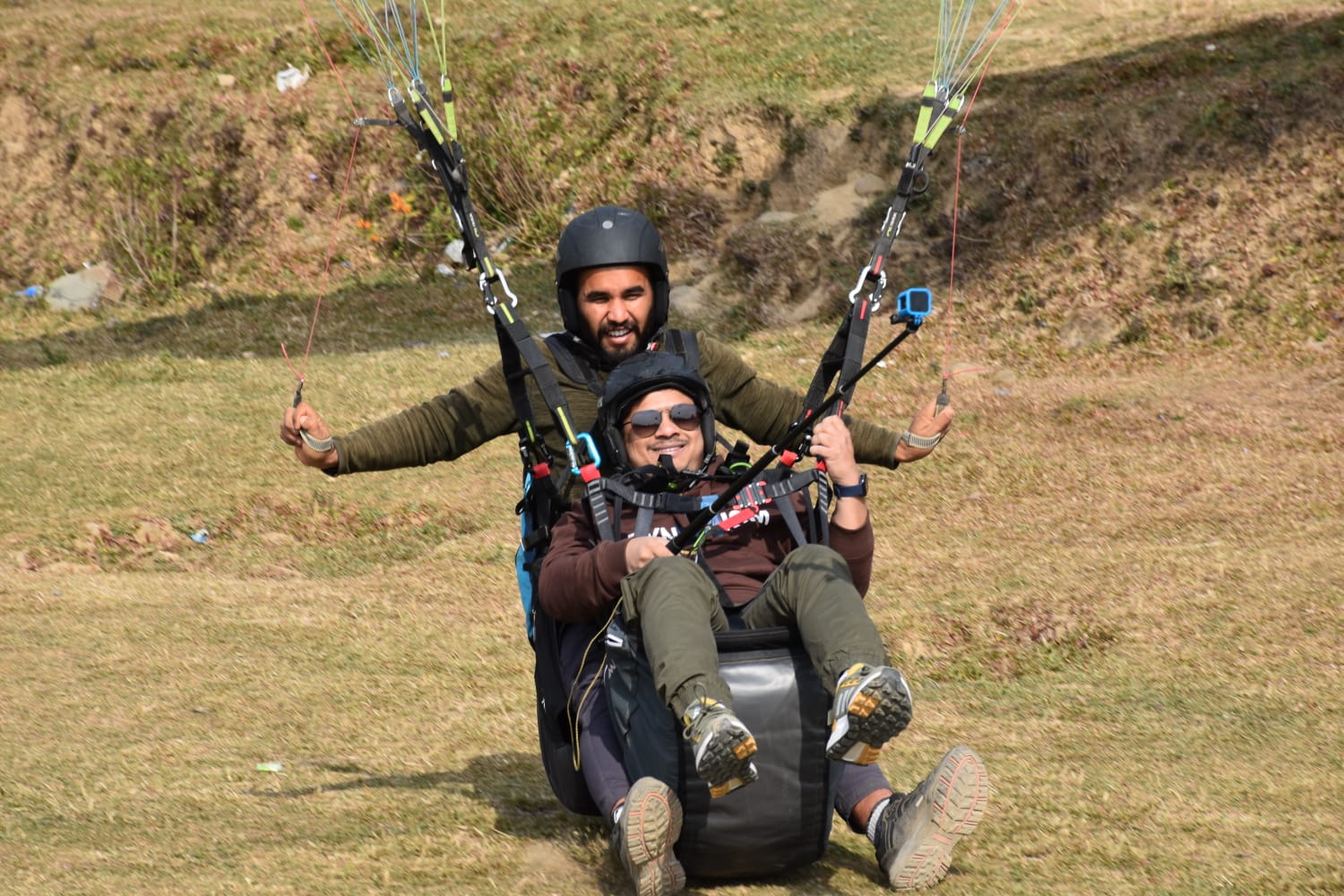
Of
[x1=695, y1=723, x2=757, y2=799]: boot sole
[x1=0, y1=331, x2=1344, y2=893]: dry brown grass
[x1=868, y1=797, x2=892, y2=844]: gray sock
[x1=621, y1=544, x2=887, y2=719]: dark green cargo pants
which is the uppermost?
[x1=621, y1=544, x2=887, y2=719]: dark green cargo pants

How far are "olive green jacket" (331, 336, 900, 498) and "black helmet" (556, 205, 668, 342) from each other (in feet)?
0.67

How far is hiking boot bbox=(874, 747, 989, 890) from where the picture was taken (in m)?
4.47

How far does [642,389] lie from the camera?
4.97 metres

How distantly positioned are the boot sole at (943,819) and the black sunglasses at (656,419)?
4.43ft

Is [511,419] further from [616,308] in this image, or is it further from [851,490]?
[851,490]

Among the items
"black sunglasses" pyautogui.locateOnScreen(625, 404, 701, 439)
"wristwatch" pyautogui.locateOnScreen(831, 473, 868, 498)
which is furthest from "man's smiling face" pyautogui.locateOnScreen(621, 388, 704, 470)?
"wristwatch" pyautogui.locateOnScreen(831, 473, 868, 498)

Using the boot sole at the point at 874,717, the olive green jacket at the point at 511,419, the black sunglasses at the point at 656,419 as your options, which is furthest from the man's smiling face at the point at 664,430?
the boot sole at the point at 874,717

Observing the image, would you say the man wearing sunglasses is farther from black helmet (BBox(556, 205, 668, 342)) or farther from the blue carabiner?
black helmet (BBox(556, 205, 668, 342))

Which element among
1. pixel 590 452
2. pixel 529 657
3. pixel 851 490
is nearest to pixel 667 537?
pixel 590 452

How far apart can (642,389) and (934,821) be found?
1.63 metres

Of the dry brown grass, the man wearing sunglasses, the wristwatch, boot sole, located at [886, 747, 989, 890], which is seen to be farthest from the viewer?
the dry brown grass

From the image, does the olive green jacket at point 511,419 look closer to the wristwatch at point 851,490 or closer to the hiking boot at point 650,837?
the wristwatch at point 851,490

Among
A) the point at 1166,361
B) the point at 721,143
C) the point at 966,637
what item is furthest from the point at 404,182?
the point at 966,637

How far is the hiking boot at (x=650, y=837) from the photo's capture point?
4.30 metres
